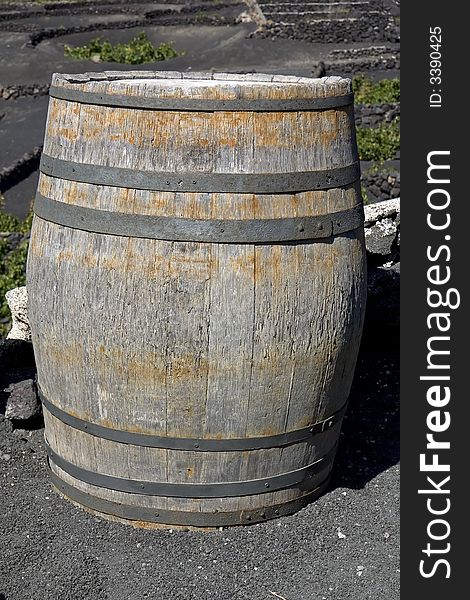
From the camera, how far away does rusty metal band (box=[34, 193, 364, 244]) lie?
3.47 metres

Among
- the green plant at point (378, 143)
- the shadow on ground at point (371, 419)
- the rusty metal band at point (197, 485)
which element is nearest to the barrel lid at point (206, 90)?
the rusty metal band at point (197, 485)

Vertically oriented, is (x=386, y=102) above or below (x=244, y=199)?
below


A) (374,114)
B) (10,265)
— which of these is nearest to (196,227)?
(10,265)

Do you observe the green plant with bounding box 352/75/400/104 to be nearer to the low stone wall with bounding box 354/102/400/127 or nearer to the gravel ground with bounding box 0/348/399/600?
the low stone wall with bounding box 354/102/400/127

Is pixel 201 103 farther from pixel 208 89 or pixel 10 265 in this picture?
pixel 10 265

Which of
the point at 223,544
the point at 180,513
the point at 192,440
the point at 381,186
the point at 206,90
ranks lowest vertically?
the point at 381,186

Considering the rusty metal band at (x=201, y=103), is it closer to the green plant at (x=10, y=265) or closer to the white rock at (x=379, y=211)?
the white rock at (x=379, y=211)

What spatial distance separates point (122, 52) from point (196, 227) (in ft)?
81.7

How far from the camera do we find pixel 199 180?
11.3ft

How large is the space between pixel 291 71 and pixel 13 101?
8.78m

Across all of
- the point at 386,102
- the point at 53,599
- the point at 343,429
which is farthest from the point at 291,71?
the point at 53,599

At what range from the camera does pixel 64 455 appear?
4059 millimetres

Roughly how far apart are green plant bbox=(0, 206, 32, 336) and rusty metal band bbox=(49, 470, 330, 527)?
3.75 meters

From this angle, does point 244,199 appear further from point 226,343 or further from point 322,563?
point 322,563
